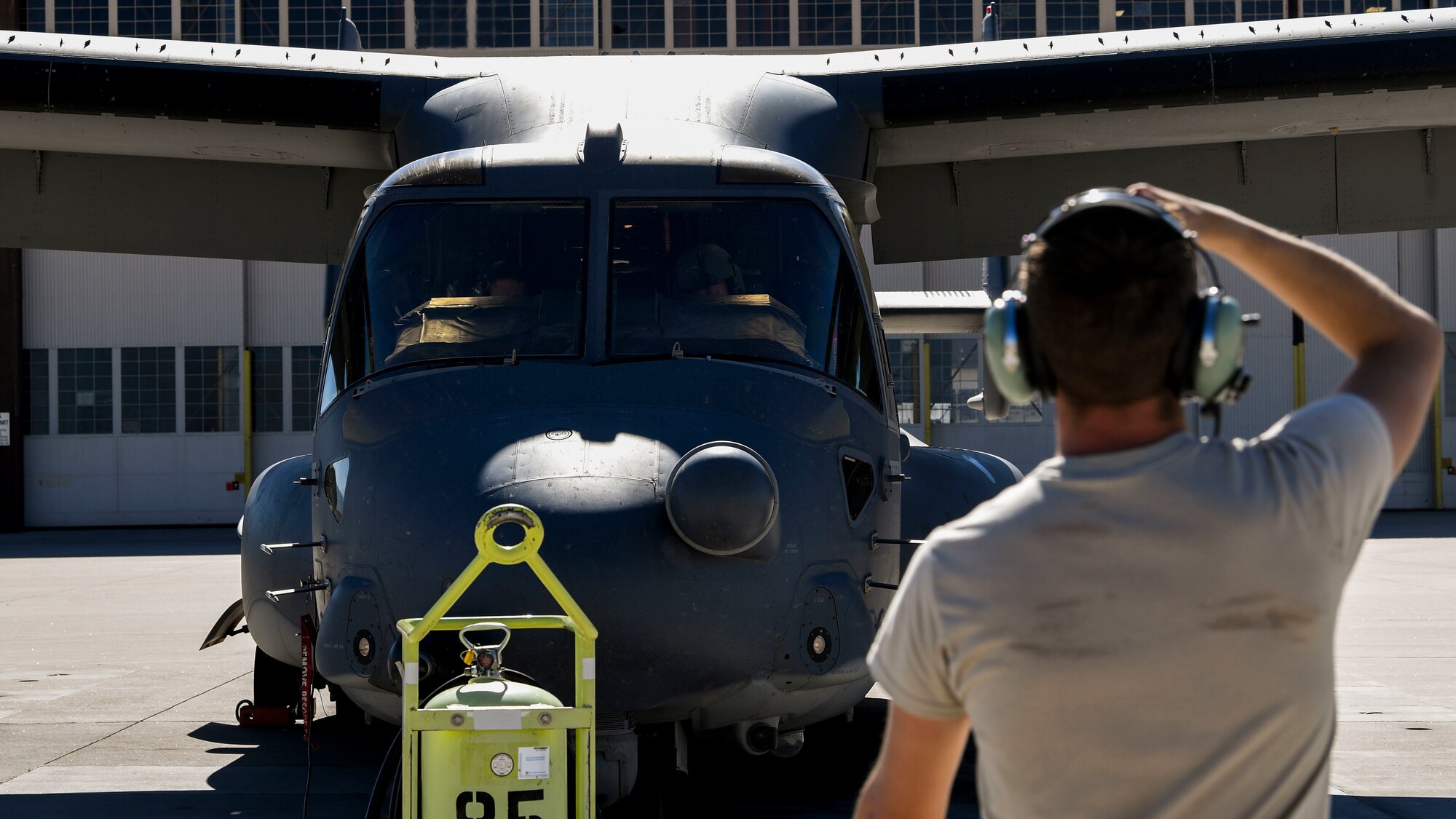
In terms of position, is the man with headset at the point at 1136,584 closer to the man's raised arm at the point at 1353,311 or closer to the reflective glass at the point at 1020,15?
the man's raised arm at the point at 1353,311

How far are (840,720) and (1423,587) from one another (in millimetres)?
10522

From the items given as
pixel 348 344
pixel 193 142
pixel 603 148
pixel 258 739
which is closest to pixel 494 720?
pixel 348 344

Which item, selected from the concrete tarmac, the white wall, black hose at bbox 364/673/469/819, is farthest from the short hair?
the white wall

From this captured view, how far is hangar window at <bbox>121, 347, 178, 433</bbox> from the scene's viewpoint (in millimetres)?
31422

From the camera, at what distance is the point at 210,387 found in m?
31.4

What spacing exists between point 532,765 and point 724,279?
2.25 meters

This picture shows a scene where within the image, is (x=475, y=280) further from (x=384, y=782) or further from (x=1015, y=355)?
(x=1015, y=355)

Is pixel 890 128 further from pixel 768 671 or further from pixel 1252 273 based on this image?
pixel 1252 273

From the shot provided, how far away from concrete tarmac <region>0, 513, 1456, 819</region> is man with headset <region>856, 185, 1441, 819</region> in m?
3.51

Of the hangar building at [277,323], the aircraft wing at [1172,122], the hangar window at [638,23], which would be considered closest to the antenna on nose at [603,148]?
the aircraft wing at [1172,122]

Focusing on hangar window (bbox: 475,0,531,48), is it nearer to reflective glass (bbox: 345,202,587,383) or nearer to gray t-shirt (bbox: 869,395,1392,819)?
reflective glass (bbox: 345,202,587,383)

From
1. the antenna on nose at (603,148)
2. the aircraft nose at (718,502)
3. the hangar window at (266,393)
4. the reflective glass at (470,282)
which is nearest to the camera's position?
the aircraft nose at (718,502)

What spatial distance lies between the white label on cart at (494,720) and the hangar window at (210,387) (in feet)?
94.4

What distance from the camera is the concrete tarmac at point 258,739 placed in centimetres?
655
